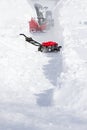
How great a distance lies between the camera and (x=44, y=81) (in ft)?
57.9

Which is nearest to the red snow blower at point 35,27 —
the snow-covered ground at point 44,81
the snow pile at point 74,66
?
the snow-covered ground at point 44,81

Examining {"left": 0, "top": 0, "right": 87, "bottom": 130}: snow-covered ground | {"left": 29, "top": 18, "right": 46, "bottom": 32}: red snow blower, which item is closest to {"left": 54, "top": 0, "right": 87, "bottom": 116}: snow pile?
{"left": 0, "top": 0, "right": 87, "bottom": 130}: snow-covered ground

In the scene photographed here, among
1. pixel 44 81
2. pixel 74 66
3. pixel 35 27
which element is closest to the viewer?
pixel 44 81

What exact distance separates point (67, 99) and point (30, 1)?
23052 millimetres

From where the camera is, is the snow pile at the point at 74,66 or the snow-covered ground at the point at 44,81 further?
the snow pile at the point at 74,66

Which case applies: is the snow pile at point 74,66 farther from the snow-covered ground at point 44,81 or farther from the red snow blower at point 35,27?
the red snow blower at point 35,27

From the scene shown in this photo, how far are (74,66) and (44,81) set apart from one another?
1.45 meters

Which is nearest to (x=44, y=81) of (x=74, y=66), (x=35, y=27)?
(x=74, y=66)

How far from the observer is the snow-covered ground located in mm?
13320

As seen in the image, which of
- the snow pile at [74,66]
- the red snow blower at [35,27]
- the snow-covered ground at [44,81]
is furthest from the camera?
the red snow blower at [35,27]

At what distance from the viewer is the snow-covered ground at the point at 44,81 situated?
13320 millimetres

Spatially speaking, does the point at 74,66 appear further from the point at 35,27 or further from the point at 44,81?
the point at 35,27

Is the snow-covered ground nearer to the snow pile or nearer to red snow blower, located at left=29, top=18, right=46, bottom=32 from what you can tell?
the snow pile

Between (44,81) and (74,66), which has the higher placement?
(74,66)
